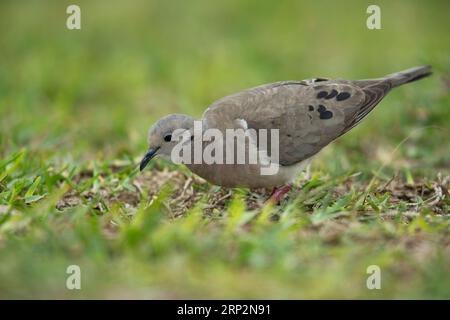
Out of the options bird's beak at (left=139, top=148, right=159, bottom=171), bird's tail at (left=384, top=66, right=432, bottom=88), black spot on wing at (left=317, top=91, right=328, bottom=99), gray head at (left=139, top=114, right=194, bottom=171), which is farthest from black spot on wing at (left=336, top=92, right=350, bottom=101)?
bird's beak at (left=139, top=148, right=159, bottom=171)

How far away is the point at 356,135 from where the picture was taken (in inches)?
294

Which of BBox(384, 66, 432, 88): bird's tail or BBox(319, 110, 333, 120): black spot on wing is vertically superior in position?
BBox(384, 66, 432, 88): bird's tail

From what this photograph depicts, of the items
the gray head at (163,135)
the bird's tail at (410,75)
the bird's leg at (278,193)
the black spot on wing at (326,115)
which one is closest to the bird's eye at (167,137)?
the gray head at (163,135)

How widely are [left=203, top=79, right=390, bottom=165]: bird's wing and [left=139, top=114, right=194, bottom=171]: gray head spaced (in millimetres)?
263

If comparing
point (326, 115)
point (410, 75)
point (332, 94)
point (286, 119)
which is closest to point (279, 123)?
point (286, 119)

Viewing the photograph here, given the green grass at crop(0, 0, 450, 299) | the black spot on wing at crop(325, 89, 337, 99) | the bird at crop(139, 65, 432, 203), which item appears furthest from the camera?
the black spot on wing at crop(325, 89, 337, 99)

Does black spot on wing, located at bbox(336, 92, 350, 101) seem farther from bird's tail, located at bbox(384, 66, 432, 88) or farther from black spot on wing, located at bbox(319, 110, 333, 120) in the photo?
bird's tail, located at bbox(384, 66, 432, 88)

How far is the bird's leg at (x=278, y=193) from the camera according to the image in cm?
511

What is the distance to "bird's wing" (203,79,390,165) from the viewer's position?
523 centimetres

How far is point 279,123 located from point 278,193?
0.58 meters

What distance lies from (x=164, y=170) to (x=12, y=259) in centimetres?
246

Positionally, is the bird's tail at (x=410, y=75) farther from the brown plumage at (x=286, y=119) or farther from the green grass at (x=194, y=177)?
the green grass at (x=194, y=177)

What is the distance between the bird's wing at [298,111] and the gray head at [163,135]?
26cm
